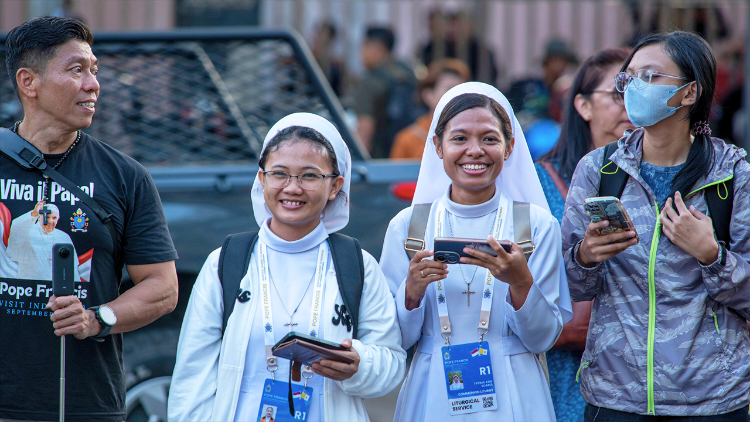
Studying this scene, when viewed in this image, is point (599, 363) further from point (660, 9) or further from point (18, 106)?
point (660, 9)

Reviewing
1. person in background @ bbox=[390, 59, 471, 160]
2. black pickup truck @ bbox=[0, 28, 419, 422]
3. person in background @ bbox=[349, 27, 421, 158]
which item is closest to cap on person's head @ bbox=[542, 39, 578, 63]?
person in background @ bbox=[349, 27, 421, 158]

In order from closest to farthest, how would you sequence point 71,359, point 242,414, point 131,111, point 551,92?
point 242,414
point 71,359
point 131,111
point 551,92

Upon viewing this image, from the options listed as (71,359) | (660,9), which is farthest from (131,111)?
(660,9)

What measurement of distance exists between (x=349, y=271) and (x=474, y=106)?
77 centimetres

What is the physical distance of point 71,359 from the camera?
114 inches

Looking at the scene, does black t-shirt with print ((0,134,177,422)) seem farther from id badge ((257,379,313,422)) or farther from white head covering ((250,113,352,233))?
id badge ((257,379,313,422))

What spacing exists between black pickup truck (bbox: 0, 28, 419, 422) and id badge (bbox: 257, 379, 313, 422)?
1.64 metres

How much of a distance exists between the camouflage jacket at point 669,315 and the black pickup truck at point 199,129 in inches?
69.5

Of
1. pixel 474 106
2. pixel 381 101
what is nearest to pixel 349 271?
pixel 474 106

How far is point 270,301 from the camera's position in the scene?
2.79 metres

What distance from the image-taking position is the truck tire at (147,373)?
418 centimetres

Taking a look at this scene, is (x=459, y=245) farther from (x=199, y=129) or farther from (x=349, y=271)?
(x=199, y=129)

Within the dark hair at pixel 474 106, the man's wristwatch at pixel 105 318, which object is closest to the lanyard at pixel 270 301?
the man's wristwatch at pixel 105 318

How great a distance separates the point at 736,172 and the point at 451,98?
3.42ft
